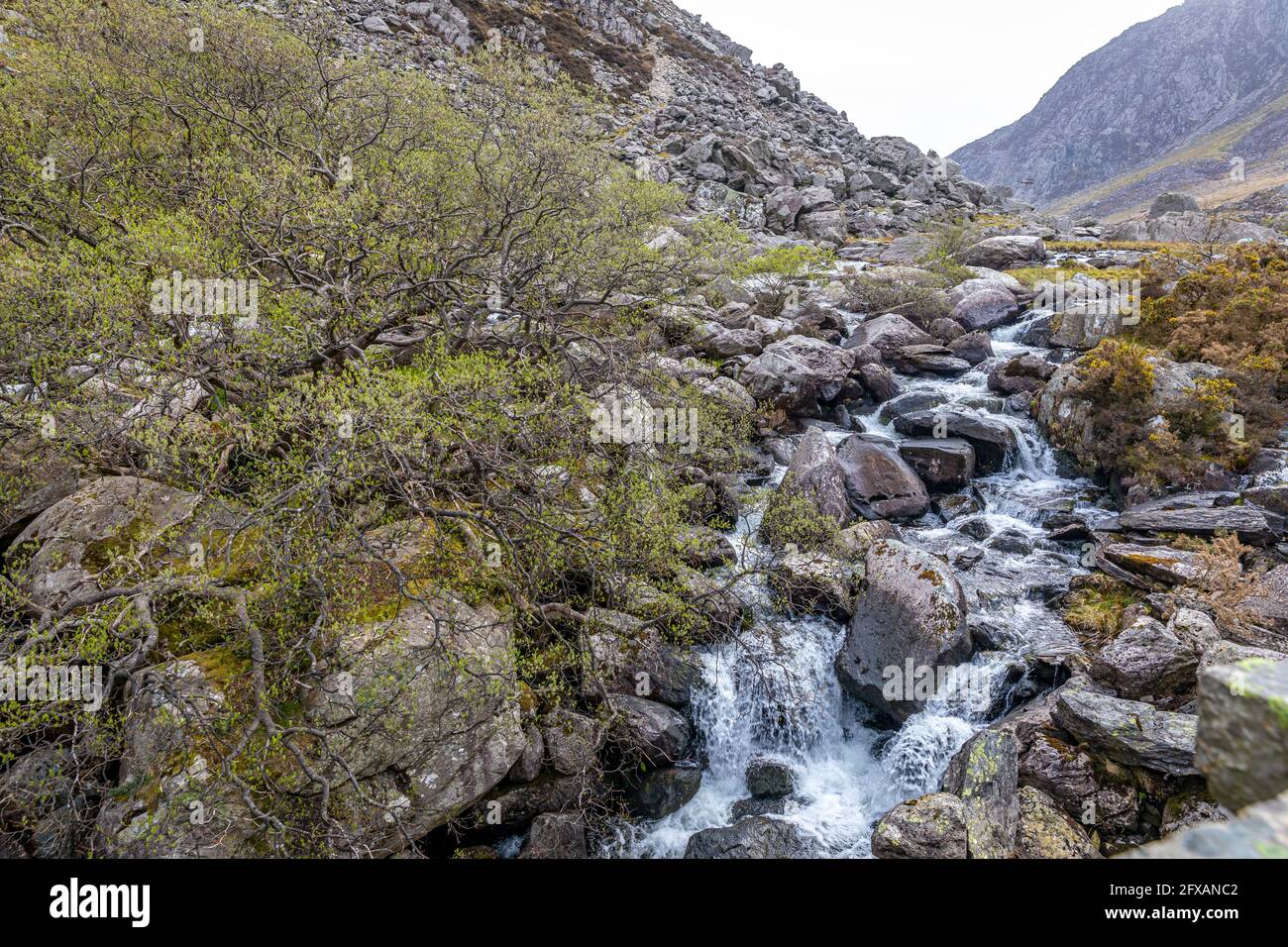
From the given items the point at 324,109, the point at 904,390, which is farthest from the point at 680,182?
the point at 324,109

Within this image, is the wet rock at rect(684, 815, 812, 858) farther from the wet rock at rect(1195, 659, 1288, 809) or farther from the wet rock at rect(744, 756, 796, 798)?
the wet rock at rect(1195, 659, 1288, 809)

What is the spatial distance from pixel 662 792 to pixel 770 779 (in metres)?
2.08

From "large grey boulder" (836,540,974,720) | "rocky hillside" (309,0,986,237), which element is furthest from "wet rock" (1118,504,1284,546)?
"rocky hillside" (309,0,986,237)

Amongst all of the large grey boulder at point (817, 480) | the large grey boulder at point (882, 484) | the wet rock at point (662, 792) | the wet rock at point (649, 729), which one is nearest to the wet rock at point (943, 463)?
the large grey boulder at point (882, 484)

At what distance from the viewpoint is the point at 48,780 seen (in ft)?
20.1

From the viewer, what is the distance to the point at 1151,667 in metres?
9.34

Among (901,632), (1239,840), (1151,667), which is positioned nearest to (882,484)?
(901,632)

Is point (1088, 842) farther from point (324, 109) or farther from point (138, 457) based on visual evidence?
point (324, 109)

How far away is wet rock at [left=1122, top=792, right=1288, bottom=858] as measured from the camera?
1.90 metres

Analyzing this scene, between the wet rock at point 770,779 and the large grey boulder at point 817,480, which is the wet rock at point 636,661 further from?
the large grey boulder at point 817,480

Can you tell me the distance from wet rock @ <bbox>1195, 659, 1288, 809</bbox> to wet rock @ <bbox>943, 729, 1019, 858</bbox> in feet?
21.7

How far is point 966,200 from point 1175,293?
147 feet

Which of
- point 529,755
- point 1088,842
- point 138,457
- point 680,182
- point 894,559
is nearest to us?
point 1088,842

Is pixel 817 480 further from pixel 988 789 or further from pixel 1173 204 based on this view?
pixel 1173 204
